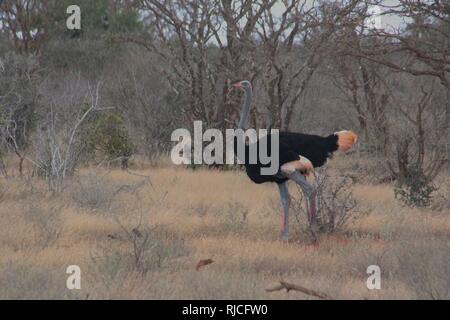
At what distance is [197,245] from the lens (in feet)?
24.5

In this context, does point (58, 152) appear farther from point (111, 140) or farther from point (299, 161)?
point (299, 161)

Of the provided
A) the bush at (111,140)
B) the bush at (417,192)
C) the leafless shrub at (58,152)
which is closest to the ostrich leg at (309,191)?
the bush at (417,192)

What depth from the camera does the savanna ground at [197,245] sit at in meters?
5.71

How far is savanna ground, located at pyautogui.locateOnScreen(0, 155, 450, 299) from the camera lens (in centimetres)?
571

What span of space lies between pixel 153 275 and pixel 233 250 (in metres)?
1.21

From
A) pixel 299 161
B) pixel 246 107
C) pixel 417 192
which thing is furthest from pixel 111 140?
pixel 299 161

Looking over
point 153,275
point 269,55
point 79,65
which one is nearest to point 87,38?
point 79,65

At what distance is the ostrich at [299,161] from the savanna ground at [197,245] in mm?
312

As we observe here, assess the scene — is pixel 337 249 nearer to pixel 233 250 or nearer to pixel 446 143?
pixel 233 250

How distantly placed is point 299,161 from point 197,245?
1.14 meters

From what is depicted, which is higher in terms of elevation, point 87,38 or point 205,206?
point 87,38

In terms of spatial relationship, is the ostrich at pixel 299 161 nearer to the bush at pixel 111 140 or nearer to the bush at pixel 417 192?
the bush at pixel 417 192

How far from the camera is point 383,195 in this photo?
10961 millimetres
